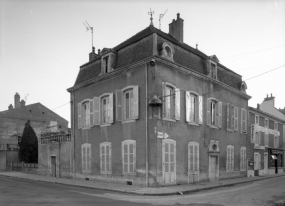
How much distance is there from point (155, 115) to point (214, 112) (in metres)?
6.74

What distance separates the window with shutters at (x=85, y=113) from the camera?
19.2 meters

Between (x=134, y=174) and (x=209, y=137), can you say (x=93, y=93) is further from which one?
(x=209, y=137)

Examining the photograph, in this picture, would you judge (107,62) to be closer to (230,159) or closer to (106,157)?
(106,157)

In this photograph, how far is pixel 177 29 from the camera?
1997 centimetres

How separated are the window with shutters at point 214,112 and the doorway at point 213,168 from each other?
237 centimetres

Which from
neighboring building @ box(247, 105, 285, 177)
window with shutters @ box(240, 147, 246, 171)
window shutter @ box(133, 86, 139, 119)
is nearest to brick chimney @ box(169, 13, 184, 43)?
window shutter @ box(133, 86, 139, 119)

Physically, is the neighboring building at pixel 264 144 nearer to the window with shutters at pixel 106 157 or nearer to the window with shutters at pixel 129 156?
the window with shutters at pixel 129 156

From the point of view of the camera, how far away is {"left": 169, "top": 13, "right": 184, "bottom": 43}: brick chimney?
65.6ft

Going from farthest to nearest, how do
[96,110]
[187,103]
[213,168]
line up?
1. [213,168]
2. [96,110]
3. [187,103]

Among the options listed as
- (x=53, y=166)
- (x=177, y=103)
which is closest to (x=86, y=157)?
(x=53, y=166)

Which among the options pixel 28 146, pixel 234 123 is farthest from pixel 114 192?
pixel 28 146

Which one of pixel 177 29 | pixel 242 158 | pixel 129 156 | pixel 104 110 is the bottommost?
pixel 242 158

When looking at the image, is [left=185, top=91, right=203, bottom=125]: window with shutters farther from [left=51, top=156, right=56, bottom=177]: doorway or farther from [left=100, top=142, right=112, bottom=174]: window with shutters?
[left=51, top=156, right=56, bottom=177]: doorway

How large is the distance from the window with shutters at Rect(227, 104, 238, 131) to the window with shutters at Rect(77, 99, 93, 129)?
1055 cm
